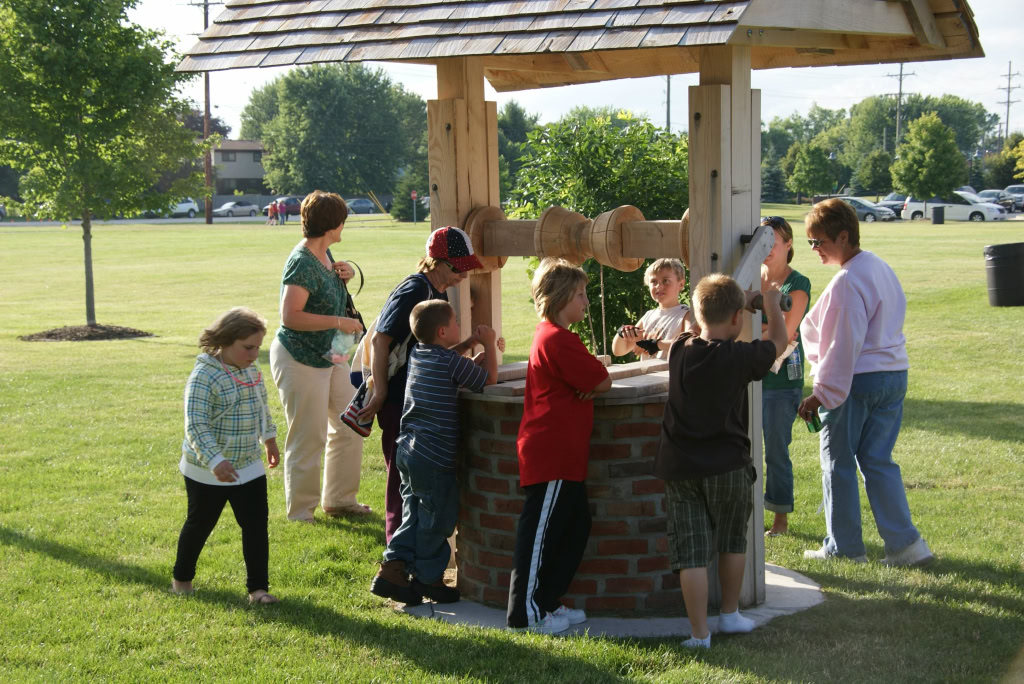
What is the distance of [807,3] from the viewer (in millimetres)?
4801

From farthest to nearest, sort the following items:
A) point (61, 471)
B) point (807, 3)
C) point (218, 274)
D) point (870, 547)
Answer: point (218, 274)
point (61, 471)
point (870, 547)
point (807, 3)

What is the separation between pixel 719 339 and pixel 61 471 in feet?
18.9

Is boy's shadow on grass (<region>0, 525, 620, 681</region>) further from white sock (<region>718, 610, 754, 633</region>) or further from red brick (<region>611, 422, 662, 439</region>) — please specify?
red brick (<region>611, 422, 662, 439</region>)

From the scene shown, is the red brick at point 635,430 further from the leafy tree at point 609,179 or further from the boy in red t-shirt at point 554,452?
the leafy tree at point 609,179

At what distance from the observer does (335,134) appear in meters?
95.8

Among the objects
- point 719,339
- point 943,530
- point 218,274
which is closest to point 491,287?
point 719,339

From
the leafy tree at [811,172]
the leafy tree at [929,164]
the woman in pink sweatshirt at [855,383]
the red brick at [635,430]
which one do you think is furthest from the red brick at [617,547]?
the leafy tree at [811,172]

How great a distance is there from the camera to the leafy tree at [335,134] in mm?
94750

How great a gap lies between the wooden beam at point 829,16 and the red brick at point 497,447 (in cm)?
211

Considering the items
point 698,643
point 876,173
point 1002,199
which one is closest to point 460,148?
point 698,643

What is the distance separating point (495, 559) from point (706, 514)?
1.15 metres

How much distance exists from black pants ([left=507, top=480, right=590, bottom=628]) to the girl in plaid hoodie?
125 cm

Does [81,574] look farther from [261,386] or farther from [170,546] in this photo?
[261,386]

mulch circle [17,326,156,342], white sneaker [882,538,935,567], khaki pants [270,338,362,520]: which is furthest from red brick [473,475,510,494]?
mulch circle [17,326,156,342]
